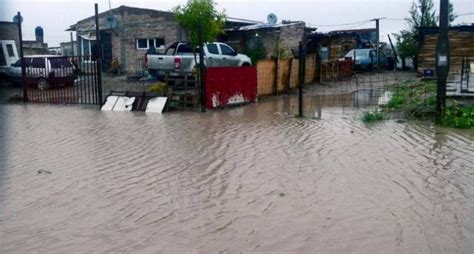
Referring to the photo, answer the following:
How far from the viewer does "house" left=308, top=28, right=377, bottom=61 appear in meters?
34.5

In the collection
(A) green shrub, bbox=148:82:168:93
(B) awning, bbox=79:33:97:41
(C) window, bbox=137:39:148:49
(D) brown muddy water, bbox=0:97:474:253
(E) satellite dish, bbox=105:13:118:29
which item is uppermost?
(E) satellite dish, bbox=105:13:118:29

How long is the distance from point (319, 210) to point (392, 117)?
7895mm

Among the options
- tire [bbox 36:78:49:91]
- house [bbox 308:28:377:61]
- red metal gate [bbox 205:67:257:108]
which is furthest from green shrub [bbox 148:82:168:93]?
house [bbox 308:28:377:61]

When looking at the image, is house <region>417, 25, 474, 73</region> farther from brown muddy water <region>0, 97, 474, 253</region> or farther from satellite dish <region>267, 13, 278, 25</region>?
brown muddy water <region>0, 97, 474, 253</region>

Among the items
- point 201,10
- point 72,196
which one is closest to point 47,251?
point 72,196

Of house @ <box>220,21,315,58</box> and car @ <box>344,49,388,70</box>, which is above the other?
house @ <box>220,21,315,58</box>

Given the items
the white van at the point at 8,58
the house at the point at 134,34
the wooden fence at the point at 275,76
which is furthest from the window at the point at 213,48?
the white van at the point at 8,58

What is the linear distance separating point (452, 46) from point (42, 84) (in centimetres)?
2042

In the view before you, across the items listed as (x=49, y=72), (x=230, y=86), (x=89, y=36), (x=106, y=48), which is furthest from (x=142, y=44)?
(x=230, y=86)

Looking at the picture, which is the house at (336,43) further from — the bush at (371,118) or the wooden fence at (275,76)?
the bush at (371,118)

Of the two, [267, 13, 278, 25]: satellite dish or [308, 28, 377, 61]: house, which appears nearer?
[267, 13, 278, 25]: satellite dish

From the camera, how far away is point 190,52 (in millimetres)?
19391

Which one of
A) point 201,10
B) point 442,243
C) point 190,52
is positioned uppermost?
point 201,10

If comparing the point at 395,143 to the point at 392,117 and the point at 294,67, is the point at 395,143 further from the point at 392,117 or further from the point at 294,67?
the point at 294,67
